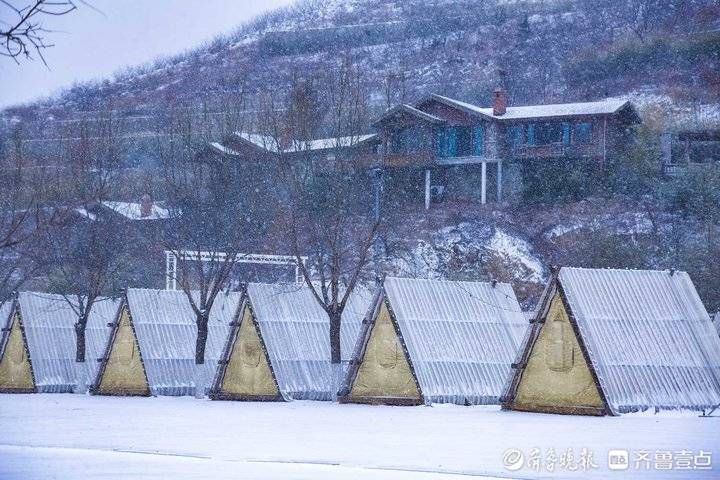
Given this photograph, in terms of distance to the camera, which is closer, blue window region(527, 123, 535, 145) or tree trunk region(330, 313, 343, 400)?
tree trunk region(330, 313, 343, 400)

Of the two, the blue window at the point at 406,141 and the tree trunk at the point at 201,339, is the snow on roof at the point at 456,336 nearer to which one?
the tree trunk at the point at 201,339

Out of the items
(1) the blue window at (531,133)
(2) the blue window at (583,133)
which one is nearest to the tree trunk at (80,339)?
(1) the blue window at (531,133)

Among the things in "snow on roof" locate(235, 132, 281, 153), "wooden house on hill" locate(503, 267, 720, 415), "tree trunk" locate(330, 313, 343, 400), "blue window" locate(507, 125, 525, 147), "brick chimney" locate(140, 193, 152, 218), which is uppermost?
"snow on roof" locate(235, 132, 281, 153)

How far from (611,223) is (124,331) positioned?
2323cm

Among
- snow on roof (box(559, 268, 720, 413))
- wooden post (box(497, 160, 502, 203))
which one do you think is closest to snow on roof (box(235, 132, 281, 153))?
wooden post (box(497, 160, 502, 203))

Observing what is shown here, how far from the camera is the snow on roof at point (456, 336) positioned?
68.2 ft

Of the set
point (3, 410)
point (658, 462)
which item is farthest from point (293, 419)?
point (658, 462)

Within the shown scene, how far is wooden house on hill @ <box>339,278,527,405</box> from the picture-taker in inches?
819

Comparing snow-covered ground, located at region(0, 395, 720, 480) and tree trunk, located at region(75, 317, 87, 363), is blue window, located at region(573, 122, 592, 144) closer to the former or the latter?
tree trunk, located at region(75, 317, 87, 363)

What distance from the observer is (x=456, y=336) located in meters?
21.4

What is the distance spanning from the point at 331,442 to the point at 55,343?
16.6m

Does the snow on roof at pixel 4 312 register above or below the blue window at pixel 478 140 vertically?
below

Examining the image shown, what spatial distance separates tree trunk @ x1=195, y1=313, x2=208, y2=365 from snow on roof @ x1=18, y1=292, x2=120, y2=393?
135 inches

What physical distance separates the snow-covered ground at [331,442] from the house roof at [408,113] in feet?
85.4
